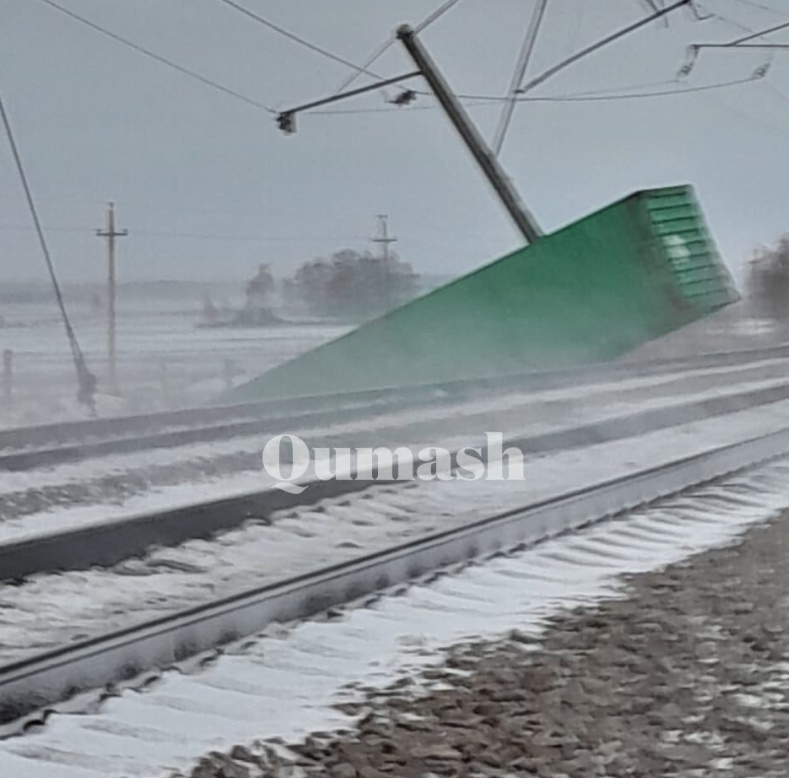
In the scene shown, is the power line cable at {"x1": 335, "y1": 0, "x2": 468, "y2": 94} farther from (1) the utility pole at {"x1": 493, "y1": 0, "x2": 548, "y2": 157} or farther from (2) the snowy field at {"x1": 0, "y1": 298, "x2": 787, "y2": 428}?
(2) the snowy field at {"x1": 0, "y1": 298, "x2": 787, "y2": 428}

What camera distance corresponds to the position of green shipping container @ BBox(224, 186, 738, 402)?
24.2 feet

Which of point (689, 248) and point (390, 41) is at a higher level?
point (390, 41)

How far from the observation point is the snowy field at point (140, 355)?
547 cm

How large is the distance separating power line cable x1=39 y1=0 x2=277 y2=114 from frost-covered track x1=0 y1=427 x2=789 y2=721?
263 cm

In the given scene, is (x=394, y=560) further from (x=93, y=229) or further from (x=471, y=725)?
(x=93, y=229)

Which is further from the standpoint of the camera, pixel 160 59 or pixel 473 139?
pixel 473 139

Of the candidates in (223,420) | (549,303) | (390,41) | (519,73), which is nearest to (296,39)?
(390,41)

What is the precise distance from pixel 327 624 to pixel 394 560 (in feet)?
1.76

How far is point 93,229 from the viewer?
5621mm

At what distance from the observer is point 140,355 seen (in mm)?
5961

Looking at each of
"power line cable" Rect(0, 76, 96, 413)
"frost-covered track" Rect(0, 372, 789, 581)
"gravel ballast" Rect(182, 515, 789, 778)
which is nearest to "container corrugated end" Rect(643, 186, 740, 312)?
"frost-covered track" Rect(0, 372, 789, 581)

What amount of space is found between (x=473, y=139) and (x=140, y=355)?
7.89 feet

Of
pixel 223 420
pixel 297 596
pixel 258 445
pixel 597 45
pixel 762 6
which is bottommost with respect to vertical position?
pixel 297 596

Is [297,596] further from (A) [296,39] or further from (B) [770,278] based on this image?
(B) [770,278]
